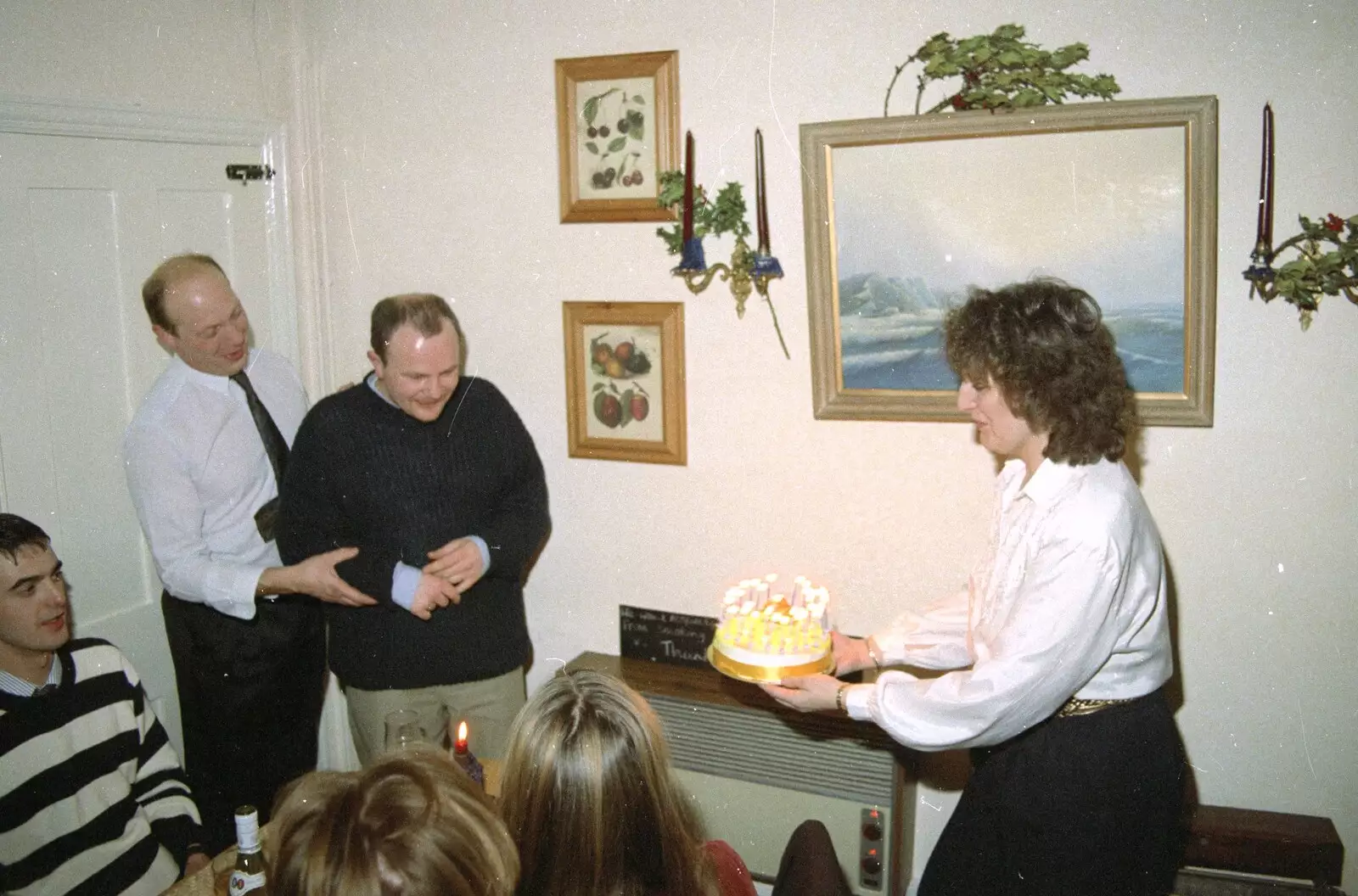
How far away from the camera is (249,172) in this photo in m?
3.15

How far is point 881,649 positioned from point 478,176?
68.8 inches

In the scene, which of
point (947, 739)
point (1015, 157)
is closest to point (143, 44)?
point (1015, 157)

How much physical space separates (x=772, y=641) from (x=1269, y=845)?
4.19 feet

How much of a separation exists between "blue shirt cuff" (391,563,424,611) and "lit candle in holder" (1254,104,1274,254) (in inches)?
82.2

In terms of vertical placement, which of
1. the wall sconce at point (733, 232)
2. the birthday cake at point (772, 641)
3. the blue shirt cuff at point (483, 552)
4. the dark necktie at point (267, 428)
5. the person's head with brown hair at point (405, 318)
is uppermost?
the wall sconce at point (733, 232)

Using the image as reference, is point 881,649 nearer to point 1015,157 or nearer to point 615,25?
point 1015,157

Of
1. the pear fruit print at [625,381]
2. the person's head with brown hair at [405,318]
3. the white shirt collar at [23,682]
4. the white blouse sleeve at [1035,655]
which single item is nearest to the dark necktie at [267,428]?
the person's head with brown hair at [405,318]

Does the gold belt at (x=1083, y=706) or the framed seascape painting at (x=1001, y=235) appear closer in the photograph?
the gold belt at (x=1083, y=706)

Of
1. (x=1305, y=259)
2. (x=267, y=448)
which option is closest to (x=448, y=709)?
(x=267, y=448)

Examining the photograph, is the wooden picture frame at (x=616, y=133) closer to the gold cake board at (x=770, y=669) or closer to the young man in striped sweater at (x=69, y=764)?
the gold cake board at (x=770, y=669)

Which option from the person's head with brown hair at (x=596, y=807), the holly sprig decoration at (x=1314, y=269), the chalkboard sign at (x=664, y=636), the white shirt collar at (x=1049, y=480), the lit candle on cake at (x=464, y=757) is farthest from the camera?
the chalkboard sign at (x=664, y=636)

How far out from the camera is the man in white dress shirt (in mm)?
2643

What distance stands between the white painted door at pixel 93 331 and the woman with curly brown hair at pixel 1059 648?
1947mm

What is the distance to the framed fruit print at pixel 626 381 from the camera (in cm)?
296
